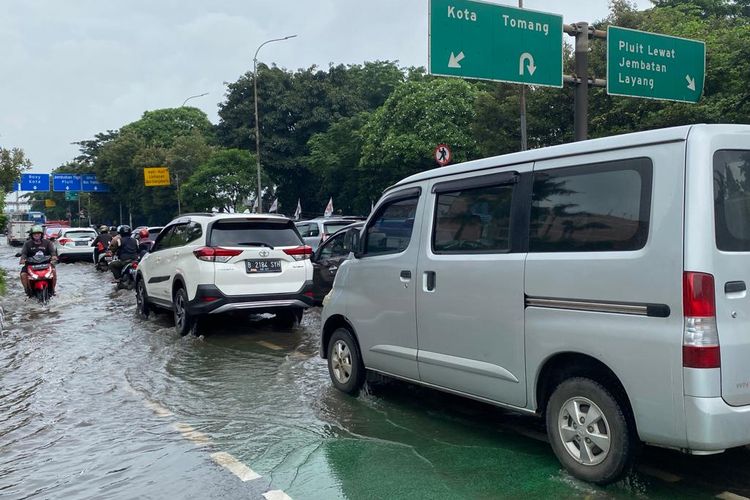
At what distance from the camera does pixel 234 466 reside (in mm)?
4801

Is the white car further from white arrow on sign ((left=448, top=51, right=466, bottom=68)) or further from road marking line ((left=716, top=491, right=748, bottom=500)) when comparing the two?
road marking line ((left=716, top=491, right=748, bottom=500))

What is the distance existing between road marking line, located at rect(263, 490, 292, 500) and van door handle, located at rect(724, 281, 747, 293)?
9.06ft

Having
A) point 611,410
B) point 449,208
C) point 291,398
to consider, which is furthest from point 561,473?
point 291,398

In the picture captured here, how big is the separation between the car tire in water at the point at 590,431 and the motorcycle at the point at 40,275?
12951 mm

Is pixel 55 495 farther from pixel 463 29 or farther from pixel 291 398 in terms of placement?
pixel 463 29

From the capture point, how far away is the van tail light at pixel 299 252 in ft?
33.4

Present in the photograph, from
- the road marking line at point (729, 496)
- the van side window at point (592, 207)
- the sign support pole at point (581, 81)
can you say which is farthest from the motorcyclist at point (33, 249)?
the road marking line at point (729, 496)

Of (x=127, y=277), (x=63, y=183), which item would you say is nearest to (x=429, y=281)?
(x=127, y=277)

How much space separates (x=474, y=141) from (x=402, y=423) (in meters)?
27.3

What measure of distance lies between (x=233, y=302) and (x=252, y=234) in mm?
1018

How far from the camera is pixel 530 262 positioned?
14.7 feet

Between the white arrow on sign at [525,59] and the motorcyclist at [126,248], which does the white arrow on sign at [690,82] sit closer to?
the white arrow on sign at [525,59]

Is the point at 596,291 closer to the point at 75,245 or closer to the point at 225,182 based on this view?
the point at 75,245

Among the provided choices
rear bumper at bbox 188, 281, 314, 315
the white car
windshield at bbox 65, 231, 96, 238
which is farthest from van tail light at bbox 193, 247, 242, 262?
windshield at bbox 65, 231, 96, 238
